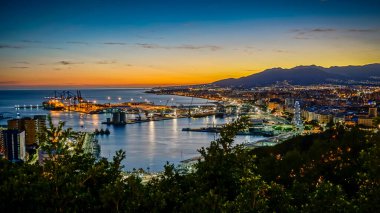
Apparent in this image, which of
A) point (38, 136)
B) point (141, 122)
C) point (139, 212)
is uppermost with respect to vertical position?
point (38, 136)

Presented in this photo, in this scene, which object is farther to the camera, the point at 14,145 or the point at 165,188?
the point at 14,145

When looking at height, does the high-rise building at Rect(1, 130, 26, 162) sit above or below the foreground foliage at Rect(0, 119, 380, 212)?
below

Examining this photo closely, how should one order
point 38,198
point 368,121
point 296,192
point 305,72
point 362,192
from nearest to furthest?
1. point 38,198
2. point 362,192
3. point 296,192
4. point 368,121
5. point 305,72

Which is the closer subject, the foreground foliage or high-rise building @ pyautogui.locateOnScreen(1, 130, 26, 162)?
the foreground foliage

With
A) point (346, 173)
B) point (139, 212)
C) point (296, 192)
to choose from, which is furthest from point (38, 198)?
point (346, 173)

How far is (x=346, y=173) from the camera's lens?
24.9 feet

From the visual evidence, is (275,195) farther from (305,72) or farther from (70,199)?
(305,72)

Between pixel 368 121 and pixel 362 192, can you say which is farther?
pixel 368 121

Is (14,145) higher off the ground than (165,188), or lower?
lower

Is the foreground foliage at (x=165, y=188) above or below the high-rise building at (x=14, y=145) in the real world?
above

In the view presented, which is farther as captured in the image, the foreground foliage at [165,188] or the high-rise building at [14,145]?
the high-rise building at [14,145]

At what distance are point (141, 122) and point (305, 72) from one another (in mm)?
96803

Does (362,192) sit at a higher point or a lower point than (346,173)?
higher

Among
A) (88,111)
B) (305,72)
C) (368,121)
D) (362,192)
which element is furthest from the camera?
(305,72)
